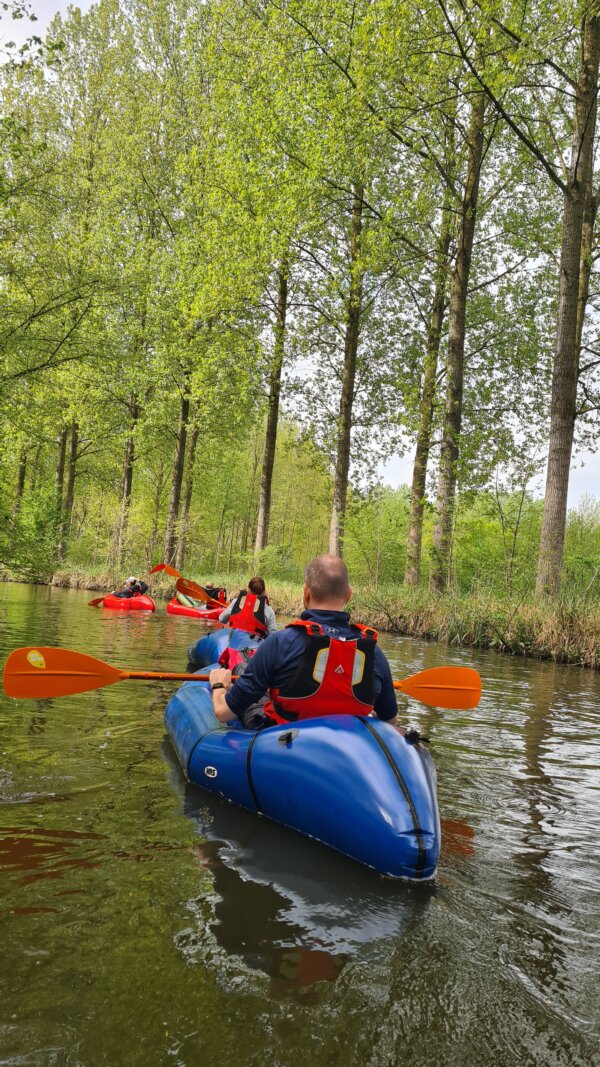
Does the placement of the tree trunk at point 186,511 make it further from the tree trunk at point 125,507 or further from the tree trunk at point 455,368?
the tree trunk at point 455,368

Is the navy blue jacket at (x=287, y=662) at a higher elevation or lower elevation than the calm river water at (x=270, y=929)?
higher

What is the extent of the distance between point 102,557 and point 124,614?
12.7m

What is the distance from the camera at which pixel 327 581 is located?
3344mm

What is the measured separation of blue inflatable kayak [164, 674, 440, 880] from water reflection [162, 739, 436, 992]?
0.31 feet

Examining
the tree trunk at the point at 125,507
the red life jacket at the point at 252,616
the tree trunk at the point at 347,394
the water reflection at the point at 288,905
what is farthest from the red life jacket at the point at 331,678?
the tree trunk at the point at 125,507

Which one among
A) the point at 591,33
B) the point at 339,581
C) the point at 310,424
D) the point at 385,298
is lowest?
the point at 339,581

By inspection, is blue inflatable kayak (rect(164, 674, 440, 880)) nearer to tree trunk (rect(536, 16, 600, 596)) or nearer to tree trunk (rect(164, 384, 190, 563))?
tree trunk (rect(536, 16, 600, 596))

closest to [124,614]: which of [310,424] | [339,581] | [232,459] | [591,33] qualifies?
[310,424]

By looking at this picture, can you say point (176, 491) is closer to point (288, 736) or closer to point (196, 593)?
point (196, 593)

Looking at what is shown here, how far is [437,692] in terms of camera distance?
189 inches

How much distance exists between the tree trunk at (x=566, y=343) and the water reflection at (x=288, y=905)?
317 inches

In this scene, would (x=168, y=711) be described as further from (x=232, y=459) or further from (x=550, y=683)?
(x=232, y=459)

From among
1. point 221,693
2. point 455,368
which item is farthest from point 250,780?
point 455,368

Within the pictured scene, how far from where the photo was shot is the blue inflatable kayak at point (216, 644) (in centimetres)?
665
